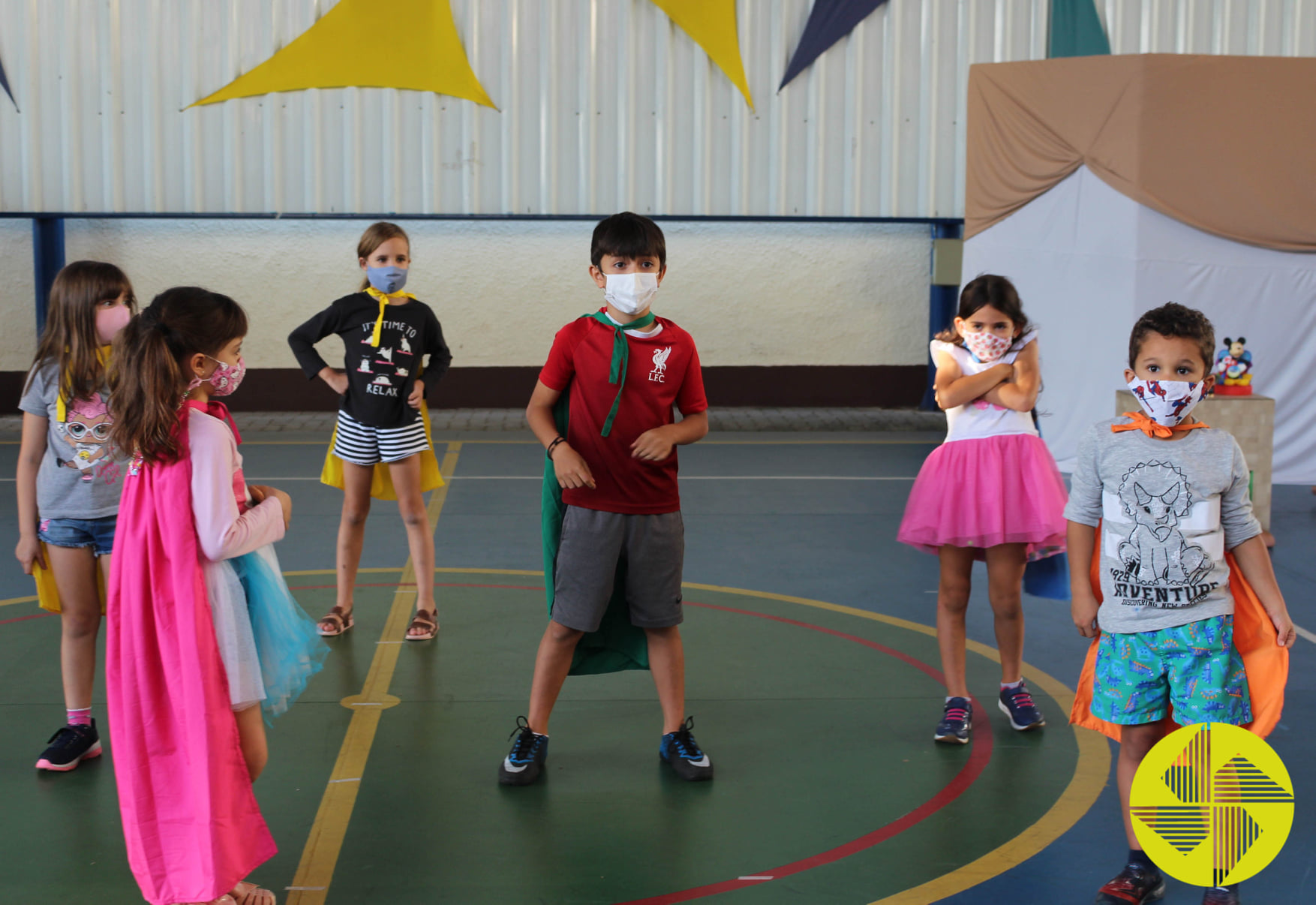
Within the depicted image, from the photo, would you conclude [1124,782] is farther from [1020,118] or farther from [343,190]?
[343,190]

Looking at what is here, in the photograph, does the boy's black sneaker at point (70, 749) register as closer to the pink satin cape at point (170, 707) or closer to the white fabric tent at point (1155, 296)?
the pink satin cape at point (170, 707)

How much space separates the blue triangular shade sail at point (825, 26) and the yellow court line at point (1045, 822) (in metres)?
8.93

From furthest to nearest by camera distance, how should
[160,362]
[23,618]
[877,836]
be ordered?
1. [23,618]
2. [877,836]
3. [160,362]

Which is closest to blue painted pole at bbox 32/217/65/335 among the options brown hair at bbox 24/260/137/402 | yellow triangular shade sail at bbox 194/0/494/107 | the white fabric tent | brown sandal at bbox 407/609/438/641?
yellow triangular shade sail at bbox 194/0/494/107

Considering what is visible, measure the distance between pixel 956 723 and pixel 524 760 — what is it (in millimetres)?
1388

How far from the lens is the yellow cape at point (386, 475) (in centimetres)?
532

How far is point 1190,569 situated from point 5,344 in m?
12.9

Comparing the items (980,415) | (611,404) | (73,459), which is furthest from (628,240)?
(73,459)

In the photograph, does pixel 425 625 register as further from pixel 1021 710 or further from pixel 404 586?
pixel 1021 710

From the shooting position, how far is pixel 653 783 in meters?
3.70

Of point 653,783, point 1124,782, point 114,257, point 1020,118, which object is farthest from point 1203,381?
point 114,257

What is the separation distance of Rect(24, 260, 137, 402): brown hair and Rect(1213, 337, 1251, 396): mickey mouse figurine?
6602 mm

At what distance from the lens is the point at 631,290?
3559 millimetres

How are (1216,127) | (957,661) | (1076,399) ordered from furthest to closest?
(1076,399)
(1216,127)
(957,661)
